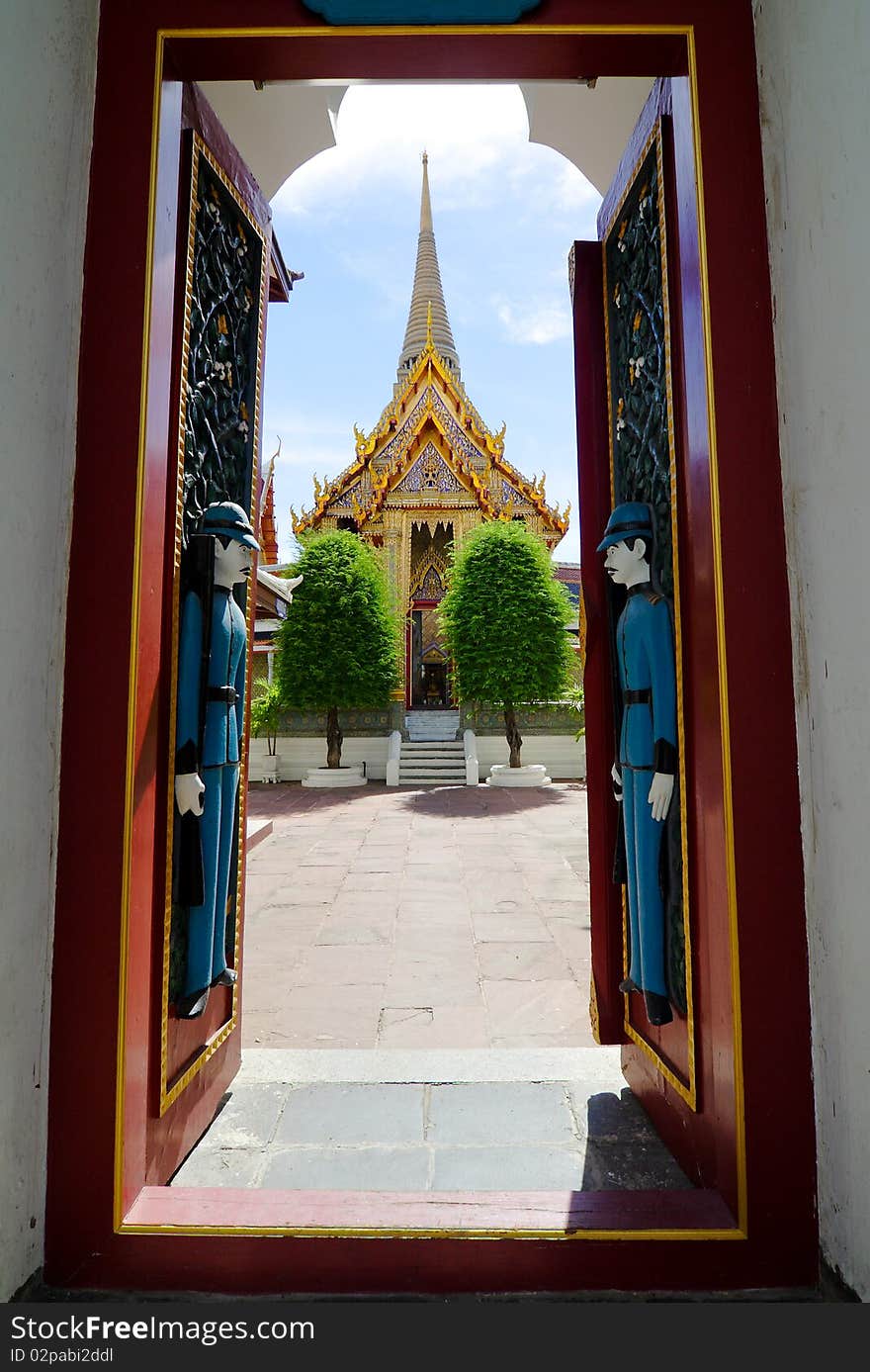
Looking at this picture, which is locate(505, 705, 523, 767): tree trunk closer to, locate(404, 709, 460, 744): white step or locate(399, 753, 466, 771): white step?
locate(399, 753, 466, 771): white step

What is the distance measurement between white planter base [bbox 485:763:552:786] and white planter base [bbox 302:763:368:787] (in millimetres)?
2989

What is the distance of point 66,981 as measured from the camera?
1.68m

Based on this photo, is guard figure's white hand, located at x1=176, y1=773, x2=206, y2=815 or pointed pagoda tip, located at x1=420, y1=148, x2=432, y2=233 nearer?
guard figure's white hand, located at x1=176, y1=773, x2=206, y2=815

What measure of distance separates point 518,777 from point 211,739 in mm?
12919

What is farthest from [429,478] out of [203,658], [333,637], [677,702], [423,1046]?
[677,702]

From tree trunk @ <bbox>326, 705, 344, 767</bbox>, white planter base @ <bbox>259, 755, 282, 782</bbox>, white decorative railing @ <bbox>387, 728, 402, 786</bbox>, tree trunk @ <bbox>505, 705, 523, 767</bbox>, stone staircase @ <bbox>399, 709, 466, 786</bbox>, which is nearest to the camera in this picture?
tree trunk @ <bbox>505, 705, 523, 767</bbox>

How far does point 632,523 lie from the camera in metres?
2.20

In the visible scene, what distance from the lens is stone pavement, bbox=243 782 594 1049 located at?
3213 mm

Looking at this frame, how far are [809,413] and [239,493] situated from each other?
1841 mm

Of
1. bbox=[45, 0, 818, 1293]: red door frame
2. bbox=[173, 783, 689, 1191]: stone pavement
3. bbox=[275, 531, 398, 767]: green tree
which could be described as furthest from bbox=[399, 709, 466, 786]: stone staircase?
bbox=[45, 0, 818, 1293]: red door frame

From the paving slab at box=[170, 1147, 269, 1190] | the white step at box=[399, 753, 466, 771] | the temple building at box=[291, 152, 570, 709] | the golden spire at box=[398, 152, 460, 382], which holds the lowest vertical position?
the paving slab at box=[170, 1147, 269, 1190]

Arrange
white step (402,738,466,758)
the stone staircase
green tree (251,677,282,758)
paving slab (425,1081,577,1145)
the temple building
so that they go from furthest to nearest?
1. the temple building
2. white step (402,738,466,758)
3. green tree (251,677,282,758)
4. the stone staircase
5. paving slab (425,1081,577,1145)

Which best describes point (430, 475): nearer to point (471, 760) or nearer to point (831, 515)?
point (471, 760)

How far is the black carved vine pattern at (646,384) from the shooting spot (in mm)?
2076
